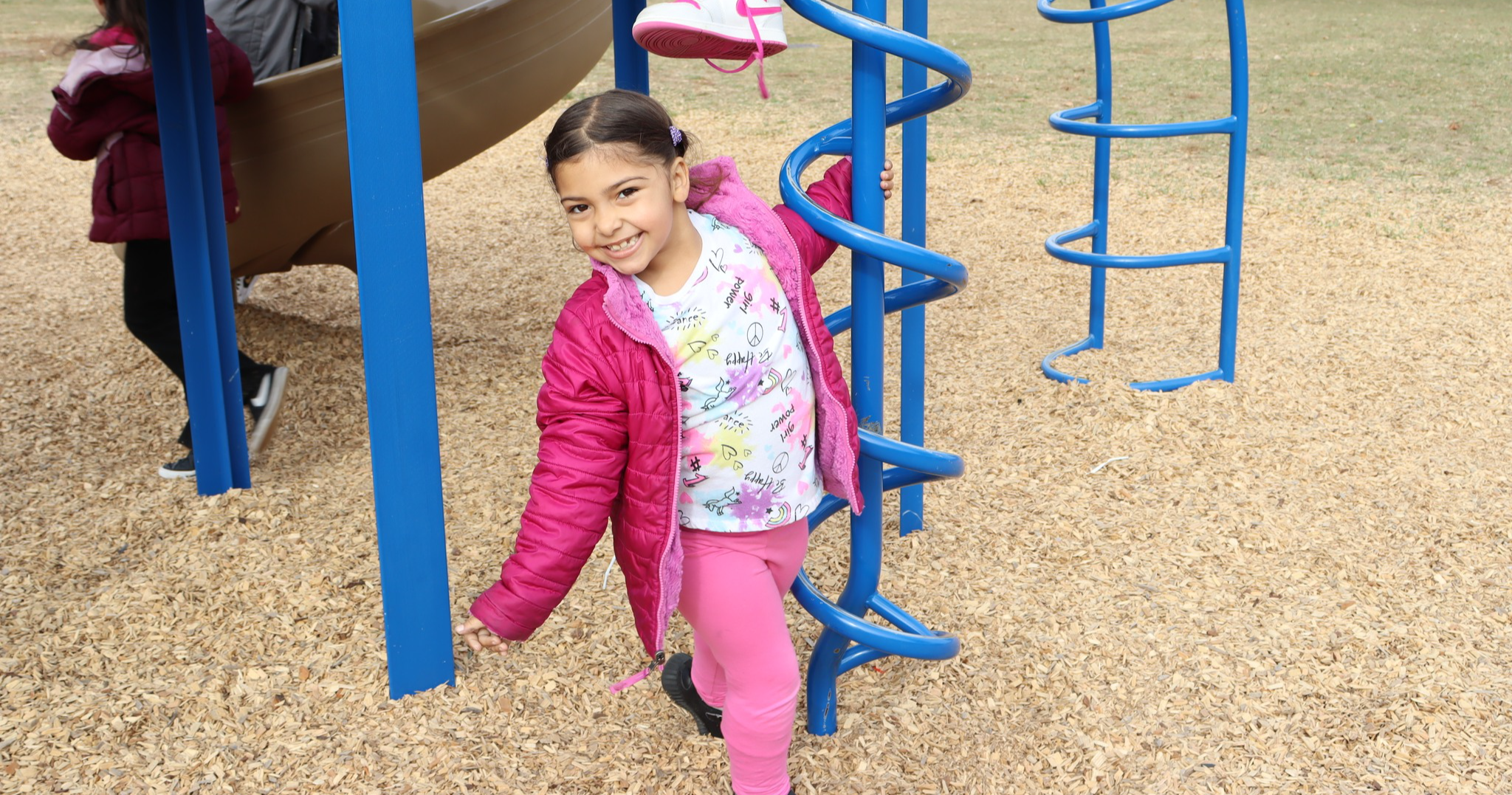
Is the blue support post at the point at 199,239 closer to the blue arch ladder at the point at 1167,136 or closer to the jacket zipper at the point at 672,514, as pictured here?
the jacket zipper at the point at 672,514

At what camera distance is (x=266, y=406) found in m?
3.53

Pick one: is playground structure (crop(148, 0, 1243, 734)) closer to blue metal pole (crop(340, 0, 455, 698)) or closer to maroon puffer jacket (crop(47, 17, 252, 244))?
blue metal pole (crop(340, 0, 455, 698))

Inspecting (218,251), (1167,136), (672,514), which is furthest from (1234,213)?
(218,251)

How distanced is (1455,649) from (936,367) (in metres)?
2.00

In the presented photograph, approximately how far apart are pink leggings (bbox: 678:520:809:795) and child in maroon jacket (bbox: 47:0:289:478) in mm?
2070

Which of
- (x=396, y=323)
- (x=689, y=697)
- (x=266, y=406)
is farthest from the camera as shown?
(x=266, y=406)

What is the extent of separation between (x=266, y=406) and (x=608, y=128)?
225 centimetres

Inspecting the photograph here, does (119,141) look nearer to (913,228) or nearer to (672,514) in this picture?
(913,228)

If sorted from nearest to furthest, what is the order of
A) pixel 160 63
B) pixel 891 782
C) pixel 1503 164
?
1. pixel 891 782
2. pixel 160 63
3. pixel 1503 164

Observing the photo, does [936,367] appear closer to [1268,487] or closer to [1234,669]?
[1268,487]

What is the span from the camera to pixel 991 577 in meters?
2.88

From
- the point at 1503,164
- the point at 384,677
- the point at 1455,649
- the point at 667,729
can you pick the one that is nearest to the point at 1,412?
the point at 384,677

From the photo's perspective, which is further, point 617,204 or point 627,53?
point 627,53

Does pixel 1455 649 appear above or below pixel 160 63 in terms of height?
below
